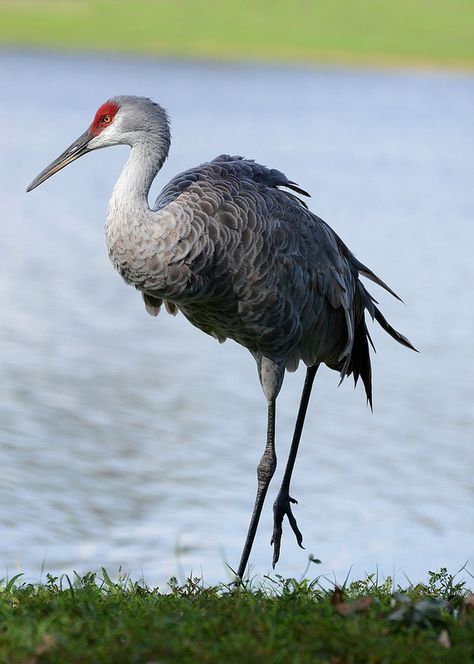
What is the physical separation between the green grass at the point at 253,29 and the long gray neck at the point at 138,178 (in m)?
62.5

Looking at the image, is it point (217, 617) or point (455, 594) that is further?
point (455, 594)

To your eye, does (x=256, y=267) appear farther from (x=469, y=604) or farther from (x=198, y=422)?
(x=198, y=422)

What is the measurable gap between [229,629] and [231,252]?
69.5 inches

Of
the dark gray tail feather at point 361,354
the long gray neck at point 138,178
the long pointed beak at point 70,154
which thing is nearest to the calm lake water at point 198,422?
the dark gray tail feather at point 361,354

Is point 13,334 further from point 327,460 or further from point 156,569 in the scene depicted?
point 156,569

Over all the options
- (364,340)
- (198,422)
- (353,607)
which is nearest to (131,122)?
(364,340)

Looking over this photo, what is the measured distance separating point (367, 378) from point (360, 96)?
45787 mm

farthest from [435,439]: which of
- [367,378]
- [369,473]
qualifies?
[367,378]

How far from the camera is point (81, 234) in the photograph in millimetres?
16516

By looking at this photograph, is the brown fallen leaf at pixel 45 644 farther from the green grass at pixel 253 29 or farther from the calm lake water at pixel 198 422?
the green grass at pixel 253 29

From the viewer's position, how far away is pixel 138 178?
199 inches

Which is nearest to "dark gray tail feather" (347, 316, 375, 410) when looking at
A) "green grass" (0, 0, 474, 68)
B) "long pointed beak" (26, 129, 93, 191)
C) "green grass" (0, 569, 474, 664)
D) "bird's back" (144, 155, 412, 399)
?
"bird's back" (144, 155, 412, 399)

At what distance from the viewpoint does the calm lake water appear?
23.4ft

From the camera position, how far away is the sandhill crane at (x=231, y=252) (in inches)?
195
